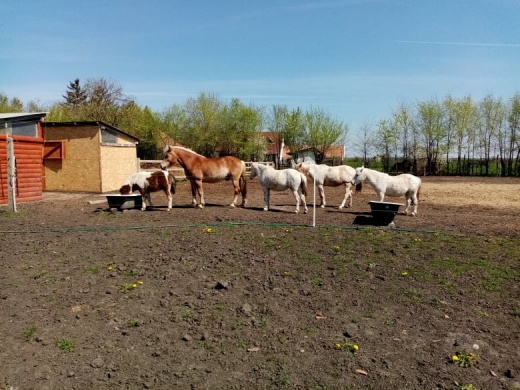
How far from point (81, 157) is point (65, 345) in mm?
18090

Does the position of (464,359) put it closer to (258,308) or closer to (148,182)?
(258,308)

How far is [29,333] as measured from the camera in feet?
15.4

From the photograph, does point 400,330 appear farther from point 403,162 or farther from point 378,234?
point 403,162

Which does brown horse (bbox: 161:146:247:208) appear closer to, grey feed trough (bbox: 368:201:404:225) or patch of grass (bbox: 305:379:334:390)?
grey feed trough (bbox: 368:201:404:225)

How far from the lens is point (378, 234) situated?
30.5 ft

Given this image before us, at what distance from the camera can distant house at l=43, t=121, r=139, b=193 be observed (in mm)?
20688

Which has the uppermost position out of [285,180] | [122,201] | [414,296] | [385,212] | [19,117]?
[19,117]

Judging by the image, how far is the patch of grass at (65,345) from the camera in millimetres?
4375

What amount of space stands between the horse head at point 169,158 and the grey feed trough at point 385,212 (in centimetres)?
662

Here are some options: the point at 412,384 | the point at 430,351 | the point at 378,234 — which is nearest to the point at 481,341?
the point at 430,351

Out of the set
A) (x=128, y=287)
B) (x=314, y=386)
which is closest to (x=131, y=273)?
(x=128, y=287)

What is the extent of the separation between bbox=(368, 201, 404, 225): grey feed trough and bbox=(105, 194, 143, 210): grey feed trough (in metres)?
6.85

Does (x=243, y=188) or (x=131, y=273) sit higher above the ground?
(x=243, y=188)

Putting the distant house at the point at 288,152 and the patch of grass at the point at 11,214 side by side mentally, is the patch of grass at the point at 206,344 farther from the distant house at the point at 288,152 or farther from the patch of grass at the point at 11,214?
the distant house at the point at 288,152
